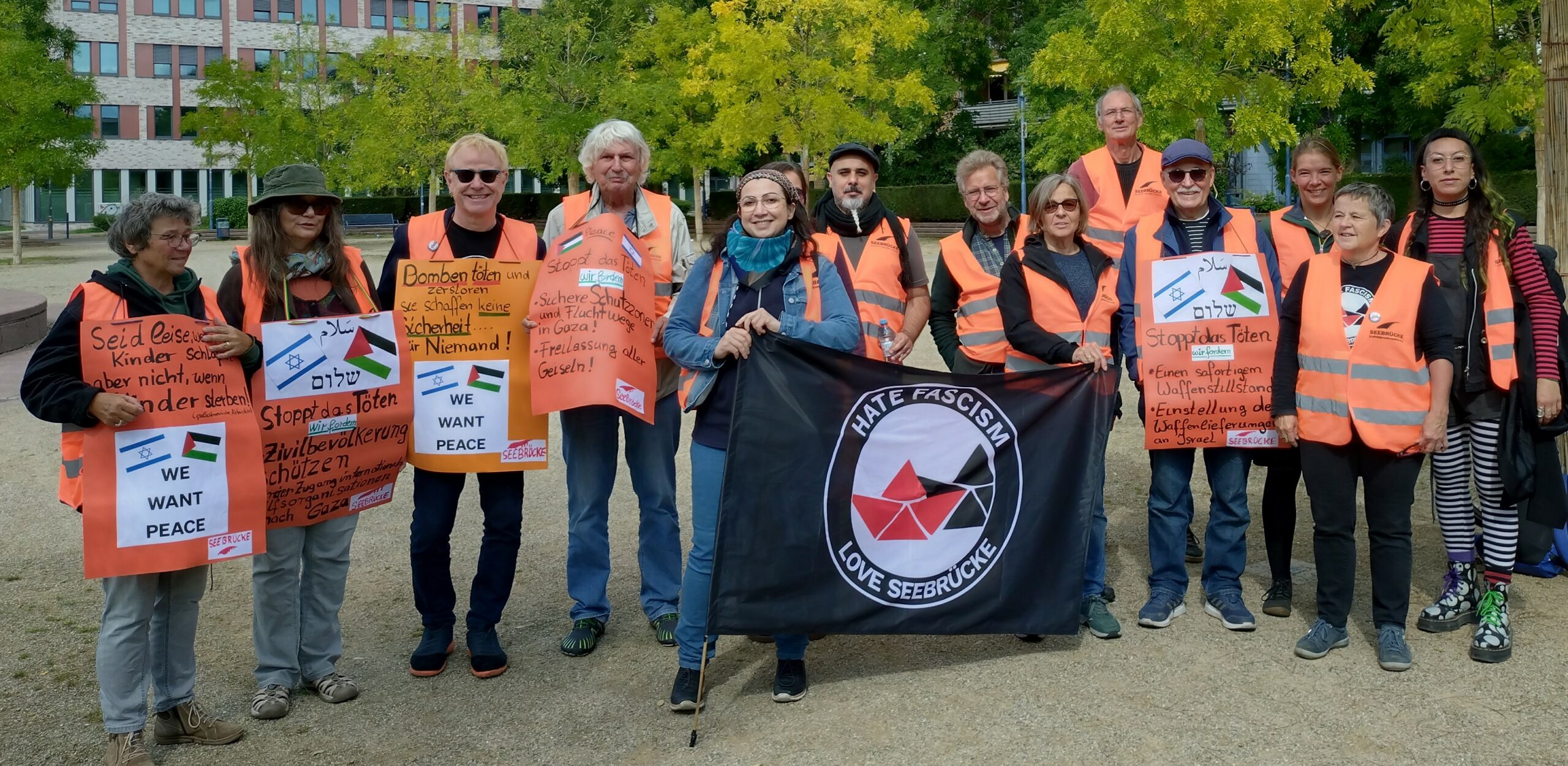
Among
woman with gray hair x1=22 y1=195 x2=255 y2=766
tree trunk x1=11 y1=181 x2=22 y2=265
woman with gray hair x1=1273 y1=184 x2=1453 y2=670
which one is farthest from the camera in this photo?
tree trunk x1=11 y1=181 x2=22 y2=265

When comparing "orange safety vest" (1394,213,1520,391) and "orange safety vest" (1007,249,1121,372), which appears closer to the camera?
"orange safety vest" (1394,213,1520,391)

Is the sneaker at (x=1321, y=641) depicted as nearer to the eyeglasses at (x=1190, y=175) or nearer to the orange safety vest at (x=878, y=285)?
the eyeglasses at (x=1190, y=175)

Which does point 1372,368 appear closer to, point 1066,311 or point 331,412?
point 1066,311

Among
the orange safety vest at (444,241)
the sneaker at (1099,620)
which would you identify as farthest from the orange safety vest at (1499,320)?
the orange safety vest at (444,241)

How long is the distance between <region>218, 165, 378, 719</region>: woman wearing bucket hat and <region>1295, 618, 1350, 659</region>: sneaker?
3714mm

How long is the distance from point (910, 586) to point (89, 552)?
2.83m

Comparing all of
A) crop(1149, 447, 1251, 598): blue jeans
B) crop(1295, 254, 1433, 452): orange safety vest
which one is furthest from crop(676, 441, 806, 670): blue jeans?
crop(1295, 254, 1433, 452): orange safety vest

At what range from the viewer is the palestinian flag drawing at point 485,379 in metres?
5.09

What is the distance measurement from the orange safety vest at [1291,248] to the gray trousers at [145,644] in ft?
15.4

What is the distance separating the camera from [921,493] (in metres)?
4.84

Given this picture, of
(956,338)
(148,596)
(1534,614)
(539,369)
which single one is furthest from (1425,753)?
(148,596)

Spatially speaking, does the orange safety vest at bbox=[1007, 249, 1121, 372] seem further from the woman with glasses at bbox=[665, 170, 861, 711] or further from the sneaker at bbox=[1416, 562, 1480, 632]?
the sneaker at bbox=[1416, 562, 1480, 632]

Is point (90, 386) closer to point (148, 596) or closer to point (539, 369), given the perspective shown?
point (148, 596)

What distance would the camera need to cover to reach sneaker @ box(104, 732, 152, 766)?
13.5 feet
